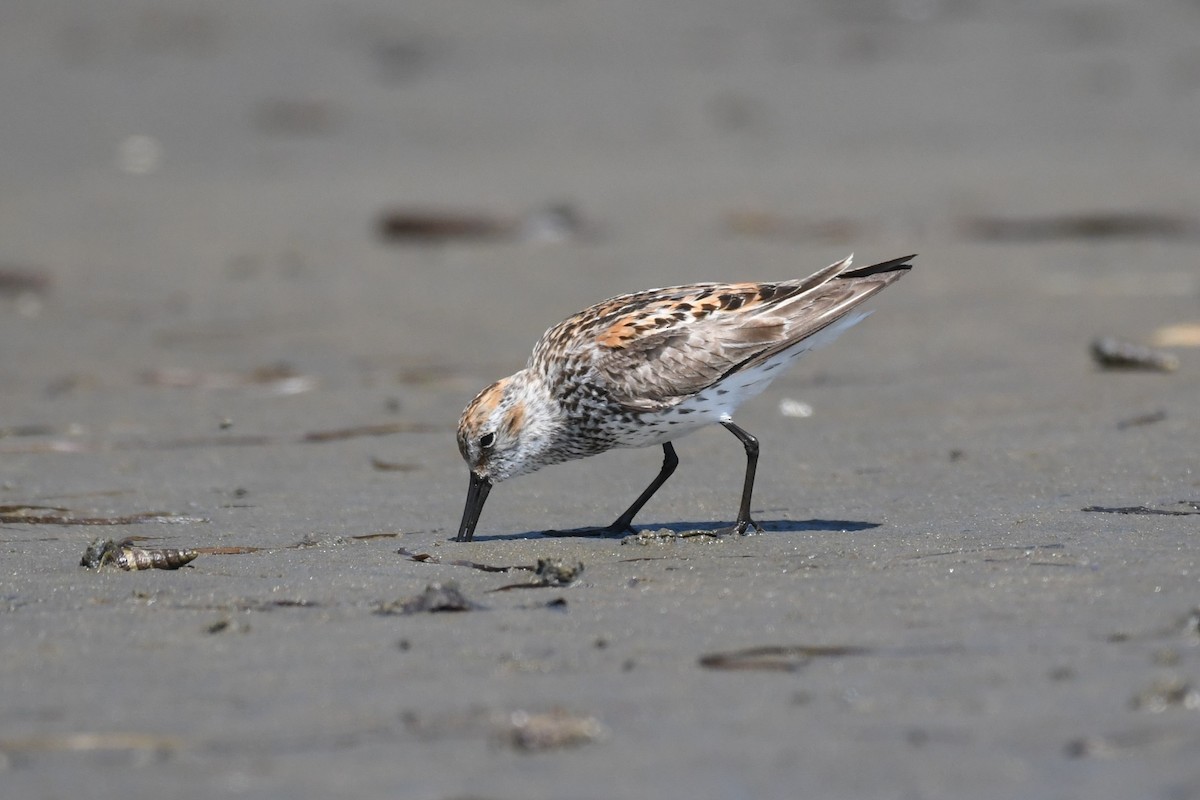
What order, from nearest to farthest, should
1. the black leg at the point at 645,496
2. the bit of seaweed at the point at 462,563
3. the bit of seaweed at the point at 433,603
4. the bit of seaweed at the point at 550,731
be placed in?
the bit of seaweed at the point at 550,731 < the bit of seaweed at the point at 433,603 < the bit of seaweed at the point at 462,563 < the black leg at the point at 645,496

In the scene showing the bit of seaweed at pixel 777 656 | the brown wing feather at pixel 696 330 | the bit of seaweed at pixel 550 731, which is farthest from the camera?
the brown wing feather at pixel 696 330

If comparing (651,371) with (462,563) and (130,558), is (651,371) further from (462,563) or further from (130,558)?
(130,558)

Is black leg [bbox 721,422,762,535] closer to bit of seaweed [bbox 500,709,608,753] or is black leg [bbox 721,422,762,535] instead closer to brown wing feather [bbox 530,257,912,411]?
brown wing feather [bbox 530,257,912,411]

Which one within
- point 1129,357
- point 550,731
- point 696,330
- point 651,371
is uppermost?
point 696,330

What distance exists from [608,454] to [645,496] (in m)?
1.46

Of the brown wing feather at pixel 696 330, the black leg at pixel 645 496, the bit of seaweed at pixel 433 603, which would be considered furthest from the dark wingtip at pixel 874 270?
the bit of seaweed at pixel 433 603

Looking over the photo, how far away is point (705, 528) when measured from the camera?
5.99 metres

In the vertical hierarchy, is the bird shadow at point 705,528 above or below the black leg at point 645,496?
below

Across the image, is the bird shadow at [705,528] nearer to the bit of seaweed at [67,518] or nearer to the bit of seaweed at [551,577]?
the bit of seaweed at [551,577]

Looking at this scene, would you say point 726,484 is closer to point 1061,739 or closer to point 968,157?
point 1061,739

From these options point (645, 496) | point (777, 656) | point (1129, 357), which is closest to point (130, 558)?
point (645, 496)

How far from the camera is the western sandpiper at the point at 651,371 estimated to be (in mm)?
6043

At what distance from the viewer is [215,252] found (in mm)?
12508

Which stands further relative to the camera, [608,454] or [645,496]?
[608,454]
